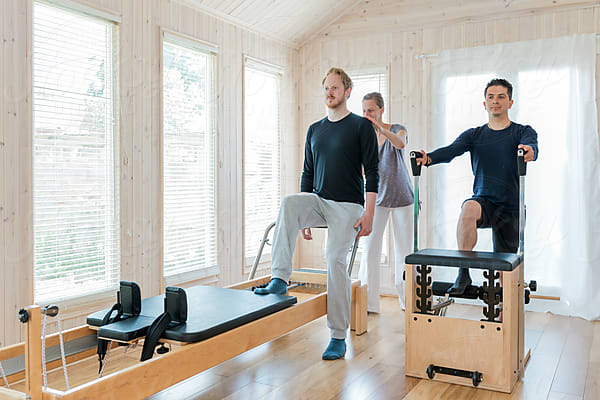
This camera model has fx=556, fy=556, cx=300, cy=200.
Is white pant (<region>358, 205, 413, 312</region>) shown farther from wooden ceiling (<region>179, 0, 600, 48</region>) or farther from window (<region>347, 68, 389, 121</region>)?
wooden ceiling (<region>179, 0, 600, 48</region>)

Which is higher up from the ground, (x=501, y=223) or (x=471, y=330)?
(x=501, y=223)

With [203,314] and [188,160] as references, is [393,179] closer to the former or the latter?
[188,160]

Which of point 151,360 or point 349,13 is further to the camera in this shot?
point 349,13

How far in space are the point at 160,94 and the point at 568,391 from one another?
9.39 feet

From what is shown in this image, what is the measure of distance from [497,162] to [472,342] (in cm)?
99

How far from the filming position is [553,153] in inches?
159

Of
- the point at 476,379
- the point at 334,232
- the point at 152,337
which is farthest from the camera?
the point at 334,232

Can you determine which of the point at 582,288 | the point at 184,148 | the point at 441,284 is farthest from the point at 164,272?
the point at 582,288

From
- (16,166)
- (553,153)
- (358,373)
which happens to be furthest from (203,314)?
(553,153)

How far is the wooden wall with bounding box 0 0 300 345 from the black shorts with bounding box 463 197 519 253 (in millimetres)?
2018

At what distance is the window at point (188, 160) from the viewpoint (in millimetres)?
3766

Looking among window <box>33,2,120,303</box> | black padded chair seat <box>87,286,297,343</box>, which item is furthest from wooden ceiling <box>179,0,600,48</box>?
black padded chair seat <box>87,286,297,343</box>

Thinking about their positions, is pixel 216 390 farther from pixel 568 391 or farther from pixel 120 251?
pixel 568 391

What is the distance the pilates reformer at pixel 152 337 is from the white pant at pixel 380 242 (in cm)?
138
